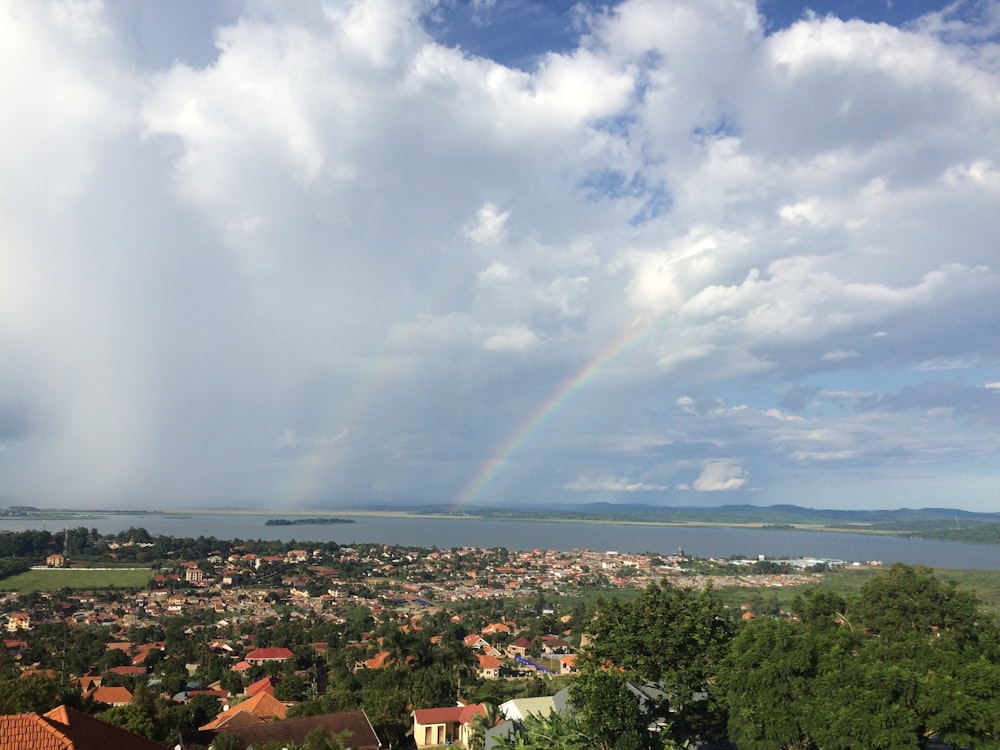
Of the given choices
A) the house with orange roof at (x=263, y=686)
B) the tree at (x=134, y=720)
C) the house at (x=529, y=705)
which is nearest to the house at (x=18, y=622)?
the house with orange roof at (x=263, y=686)

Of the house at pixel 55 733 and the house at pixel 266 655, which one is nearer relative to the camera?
the house at pixel 55 733

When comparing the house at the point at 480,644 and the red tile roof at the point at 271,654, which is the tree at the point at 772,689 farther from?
the red tile roof at the point at 271,654

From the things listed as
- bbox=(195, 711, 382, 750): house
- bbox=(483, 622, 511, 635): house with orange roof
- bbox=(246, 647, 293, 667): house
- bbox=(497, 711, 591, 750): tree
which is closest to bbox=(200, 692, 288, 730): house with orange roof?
bbox=(195, 711, 382, 750): house

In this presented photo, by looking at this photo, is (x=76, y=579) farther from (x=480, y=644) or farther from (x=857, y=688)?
(x=857, y=688)

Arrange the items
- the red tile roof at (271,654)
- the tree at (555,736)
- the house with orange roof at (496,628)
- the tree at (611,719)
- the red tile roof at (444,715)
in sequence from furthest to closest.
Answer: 1. the house with orange roof at (496,628)
2. the red tile roof at (271,654)
3. the red tile roof at (444,715)
4. the tree at (611,719)
5. the tree at (555,736)

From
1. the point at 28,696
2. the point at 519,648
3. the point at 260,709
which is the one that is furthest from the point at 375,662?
the point at 28,696

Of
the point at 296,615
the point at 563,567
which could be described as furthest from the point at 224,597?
the point at 563,567
